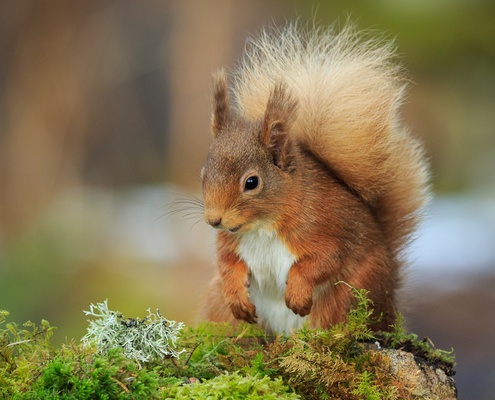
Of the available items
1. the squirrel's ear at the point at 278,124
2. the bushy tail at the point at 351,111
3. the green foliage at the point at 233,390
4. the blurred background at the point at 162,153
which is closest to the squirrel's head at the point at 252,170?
the squirrel's ear at the point at 278,124

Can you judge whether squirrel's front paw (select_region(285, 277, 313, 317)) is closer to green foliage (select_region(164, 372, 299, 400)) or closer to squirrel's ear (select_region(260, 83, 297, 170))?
squirrel's ear (select_region(260, 83, 297, 170))

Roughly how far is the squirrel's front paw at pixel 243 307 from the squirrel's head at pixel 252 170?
179 millimetres

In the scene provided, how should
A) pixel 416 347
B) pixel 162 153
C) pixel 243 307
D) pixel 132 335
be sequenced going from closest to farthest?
pixel 132 335
pixel 416 347
pixel 243 307
pixel 162 153

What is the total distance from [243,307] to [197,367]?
0.32 meters

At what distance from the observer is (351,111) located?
83.4 inches

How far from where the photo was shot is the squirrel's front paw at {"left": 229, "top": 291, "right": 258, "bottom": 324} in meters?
1.98

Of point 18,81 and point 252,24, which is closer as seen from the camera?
point 18,81

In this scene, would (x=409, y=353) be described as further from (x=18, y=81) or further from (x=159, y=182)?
(x=159, y=182)

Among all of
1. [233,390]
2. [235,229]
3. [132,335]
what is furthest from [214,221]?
[233,390]

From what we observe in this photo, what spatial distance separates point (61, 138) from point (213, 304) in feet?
11.3

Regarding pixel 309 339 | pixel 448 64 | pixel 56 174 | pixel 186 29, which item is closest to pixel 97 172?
pixel 56 174

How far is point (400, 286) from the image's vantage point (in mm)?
2299

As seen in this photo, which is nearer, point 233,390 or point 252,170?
point 233,390

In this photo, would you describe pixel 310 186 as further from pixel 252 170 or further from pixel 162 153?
pixel 162 153
